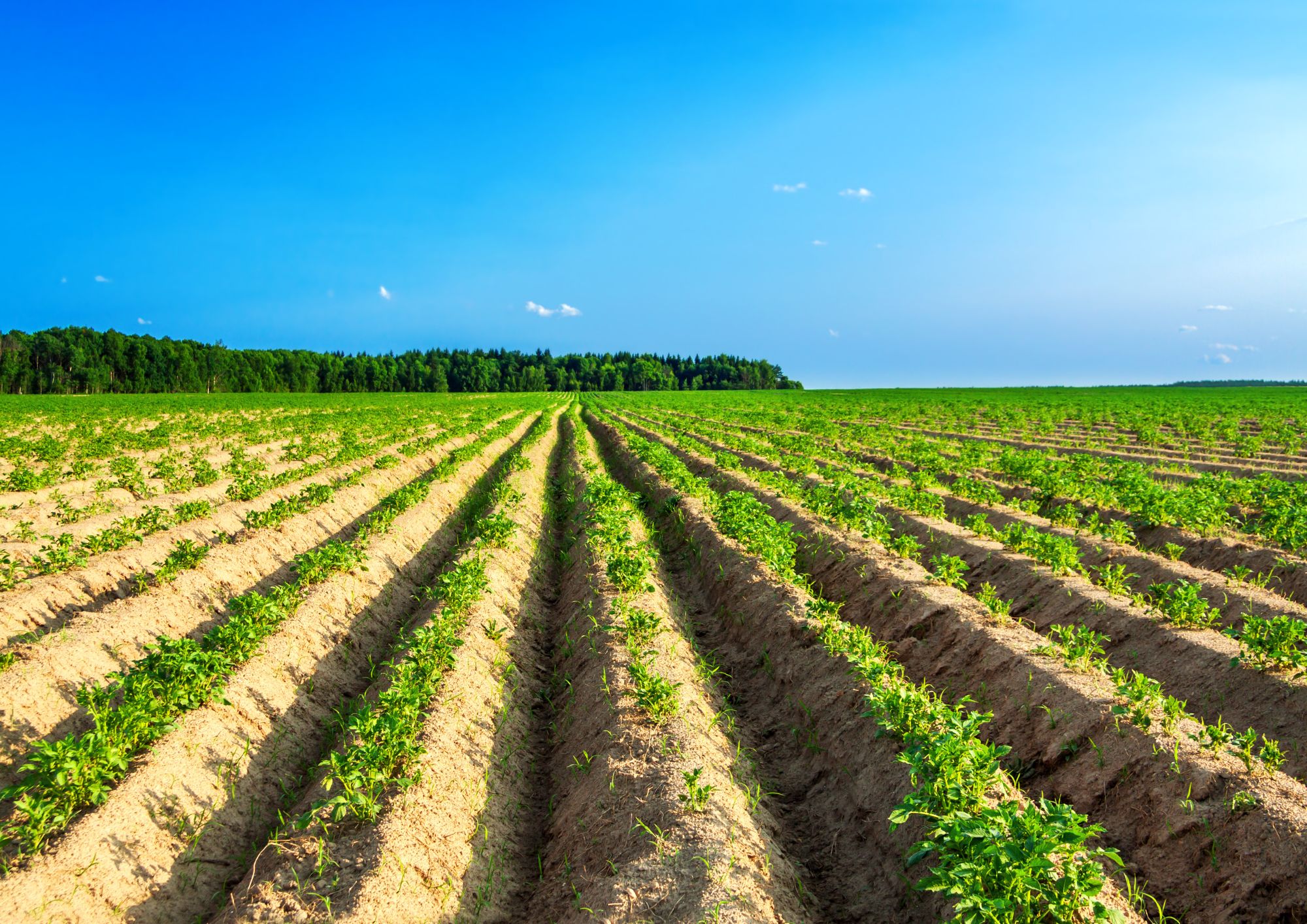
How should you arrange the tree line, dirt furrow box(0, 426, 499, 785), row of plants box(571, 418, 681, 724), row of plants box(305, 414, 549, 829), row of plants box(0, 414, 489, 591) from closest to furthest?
row of plants box(305, 414, 549, 829), dirt furrow box(0, 426, 499, 785), row of plants box(571, 418, 681, 724), row of plants box(0, 414, 489, 591), the tree line

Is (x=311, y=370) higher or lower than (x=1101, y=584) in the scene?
higher

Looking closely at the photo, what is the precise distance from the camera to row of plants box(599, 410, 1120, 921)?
11.7 feet

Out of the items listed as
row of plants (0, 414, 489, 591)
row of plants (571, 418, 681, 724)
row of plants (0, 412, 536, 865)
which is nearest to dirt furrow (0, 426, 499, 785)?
row of plants (0, 412, 536, 865)

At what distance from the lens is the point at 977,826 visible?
3814mm

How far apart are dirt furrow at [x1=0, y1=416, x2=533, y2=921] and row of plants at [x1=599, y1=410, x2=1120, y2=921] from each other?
16.2ft

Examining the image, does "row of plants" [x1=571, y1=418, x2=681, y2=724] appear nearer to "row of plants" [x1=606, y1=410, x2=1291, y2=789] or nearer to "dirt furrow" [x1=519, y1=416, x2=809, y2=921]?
"dirt furrow" [x1=519, y1=416, x2=809, y2=921]

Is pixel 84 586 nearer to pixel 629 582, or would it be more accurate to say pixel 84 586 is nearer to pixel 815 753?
pixel 629 582

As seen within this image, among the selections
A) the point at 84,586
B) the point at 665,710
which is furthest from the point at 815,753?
the point at 84,586

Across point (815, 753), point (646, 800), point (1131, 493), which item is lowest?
point (815, 753)

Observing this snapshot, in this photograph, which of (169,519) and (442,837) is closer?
(442,837)

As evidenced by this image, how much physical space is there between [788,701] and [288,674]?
5.40 metres

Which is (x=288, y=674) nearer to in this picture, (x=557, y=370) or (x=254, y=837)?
(x=254, y=837)

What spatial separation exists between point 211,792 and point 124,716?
35.9 inches

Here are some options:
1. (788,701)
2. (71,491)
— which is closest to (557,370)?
(71,491)
